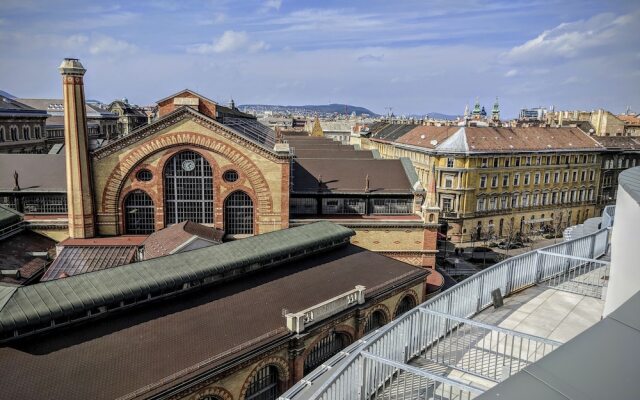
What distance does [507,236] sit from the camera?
69625 mm

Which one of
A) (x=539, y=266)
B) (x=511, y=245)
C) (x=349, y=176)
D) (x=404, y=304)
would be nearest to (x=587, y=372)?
(x=539, y=266)

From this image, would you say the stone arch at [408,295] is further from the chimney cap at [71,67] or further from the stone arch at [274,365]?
the chimney cap at [71,67]

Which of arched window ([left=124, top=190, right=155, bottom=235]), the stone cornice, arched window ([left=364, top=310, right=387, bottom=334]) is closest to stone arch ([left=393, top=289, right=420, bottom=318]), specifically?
arched window ([left=364, top=310, right=387, bottom=334])

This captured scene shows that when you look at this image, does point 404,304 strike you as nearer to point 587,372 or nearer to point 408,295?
point 408,295

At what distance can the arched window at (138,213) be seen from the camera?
37250 millimetres

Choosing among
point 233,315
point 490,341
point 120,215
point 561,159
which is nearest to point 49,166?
point 120,215

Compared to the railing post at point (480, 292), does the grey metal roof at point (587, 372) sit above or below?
above

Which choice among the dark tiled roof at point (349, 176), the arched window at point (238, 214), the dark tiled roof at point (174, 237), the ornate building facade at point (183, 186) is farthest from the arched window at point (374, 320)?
the dark tiled roof at point (349, 176)

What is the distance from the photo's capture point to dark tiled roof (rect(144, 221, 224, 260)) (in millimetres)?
31156

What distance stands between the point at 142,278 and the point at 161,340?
3.74 meters

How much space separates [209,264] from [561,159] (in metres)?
66.8

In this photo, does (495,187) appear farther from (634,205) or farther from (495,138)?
(634,205)

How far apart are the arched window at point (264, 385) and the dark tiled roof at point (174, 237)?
40.5ft

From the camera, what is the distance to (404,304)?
1176 inches
